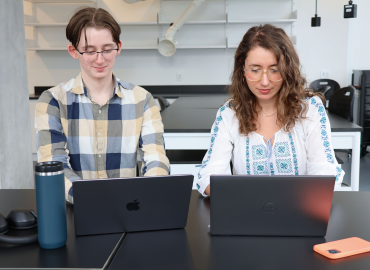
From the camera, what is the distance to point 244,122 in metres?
1.57

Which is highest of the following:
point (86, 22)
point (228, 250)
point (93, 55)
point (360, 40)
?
point (360, 40)

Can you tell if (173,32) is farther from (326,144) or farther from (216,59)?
(326,144)

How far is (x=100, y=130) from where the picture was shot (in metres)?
1.55

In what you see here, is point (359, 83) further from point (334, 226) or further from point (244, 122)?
point (334, 226)

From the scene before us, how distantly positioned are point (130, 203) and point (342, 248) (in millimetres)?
537

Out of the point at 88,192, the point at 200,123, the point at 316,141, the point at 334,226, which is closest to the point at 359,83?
the point at 200,123

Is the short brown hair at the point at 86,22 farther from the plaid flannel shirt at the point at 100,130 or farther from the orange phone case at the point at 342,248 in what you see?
the orange phone case at the point at 342,248

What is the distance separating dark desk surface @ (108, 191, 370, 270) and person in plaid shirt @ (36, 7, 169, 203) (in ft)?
1.53

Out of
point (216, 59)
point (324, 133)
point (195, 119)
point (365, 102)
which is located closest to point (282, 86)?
point (324, 133)

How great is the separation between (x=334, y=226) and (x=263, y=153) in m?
0.54

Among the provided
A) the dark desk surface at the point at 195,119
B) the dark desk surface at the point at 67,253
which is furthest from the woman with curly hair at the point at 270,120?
the dark desk surface at the point at 67,253

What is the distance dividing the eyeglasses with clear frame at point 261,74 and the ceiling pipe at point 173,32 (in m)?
3.51

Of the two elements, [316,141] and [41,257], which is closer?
[41,257]

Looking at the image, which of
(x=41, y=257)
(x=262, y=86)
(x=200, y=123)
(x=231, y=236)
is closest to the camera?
(x=41, y=257)
